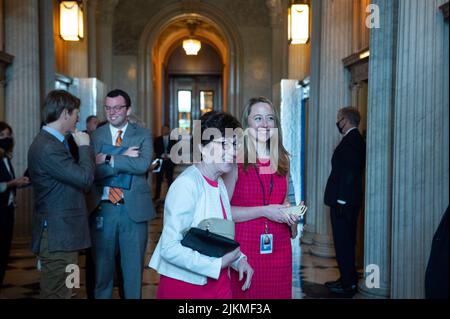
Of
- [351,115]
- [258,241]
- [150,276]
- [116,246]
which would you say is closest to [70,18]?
[150,276]

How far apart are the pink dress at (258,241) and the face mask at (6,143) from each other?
3.44 meters

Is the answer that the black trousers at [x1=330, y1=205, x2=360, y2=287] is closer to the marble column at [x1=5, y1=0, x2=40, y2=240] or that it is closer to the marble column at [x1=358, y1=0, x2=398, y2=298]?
the marble column at [x1=358, y1=0, x2=398, y2=298]

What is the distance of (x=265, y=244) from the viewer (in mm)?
3150

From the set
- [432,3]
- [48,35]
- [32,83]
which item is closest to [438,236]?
[432,3]

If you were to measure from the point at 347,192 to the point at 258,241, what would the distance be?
9.03 feet

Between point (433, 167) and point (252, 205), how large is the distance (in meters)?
1.56

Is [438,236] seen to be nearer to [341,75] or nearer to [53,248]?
[53,248]

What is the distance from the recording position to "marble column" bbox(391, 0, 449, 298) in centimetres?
394

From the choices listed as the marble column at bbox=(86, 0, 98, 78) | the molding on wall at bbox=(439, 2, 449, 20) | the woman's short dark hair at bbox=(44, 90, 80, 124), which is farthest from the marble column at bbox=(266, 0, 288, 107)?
the woman's short dark hair at bbox=(44, 90, 80, 124)

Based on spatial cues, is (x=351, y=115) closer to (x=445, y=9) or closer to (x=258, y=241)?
(x=445, y=9)

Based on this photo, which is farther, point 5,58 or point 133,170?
point 5,58

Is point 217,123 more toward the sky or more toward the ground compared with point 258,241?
more toward the sky

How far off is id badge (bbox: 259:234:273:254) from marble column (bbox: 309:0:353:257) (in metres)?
4.70

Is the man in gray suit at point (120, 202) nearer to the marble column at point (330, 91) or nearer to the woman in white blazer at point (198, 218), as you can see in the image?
the woman in white blazer at point (198, 218)
